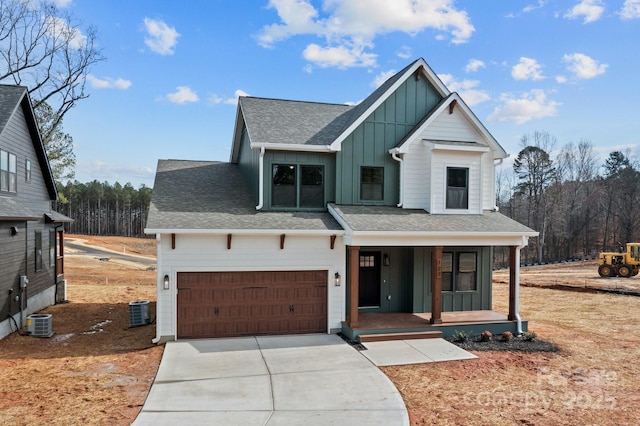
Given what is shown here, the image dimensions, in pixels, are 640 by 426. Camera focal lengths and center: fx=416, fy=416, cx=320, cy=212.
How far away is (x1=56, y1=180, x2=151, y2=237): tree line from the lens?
255 ft

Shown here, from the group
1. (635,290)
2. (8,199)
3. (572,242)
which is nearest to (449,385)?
(8,199)

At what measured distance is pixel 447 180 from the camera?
13703 millimetres

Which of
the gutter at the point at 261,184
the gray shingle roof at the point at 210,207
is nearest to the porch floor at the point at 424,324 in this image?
the gray shingle roof at the point at 210,207

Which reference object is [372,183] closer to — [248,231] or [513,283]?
[248,231]

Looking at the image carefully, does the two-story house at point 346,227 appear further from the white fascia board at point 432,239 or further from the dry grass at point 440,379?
the dry grass at point 440,379

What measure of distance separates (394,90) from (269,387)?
392 inches

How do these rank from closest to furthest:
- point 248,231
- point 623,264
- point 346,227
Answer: point 248,231 → point 346,227 → point 623,264

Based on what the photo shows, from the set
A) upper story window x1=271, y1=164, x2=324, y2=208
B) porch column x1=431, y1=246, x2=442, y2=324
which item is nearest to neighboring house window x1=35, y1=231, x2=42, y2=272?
upper story window x1=271, y1=164, x2=324, y2=208

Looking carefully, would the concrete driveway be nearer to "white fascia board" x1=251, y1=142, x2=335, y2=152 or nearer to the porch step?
the porch step

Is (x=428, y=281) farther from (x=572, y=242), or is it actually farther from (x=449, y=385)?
(x=572, y=242)

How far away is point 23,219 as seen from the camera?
1250 cm

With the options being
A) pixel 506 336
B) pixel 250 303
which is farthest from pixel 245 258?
pixel 506 336

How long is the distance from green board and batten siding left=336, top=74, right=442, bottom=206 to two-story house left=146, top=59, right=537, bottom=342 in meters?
0.04

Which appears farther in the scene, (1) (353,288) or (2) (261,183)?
(2) (261,183)
